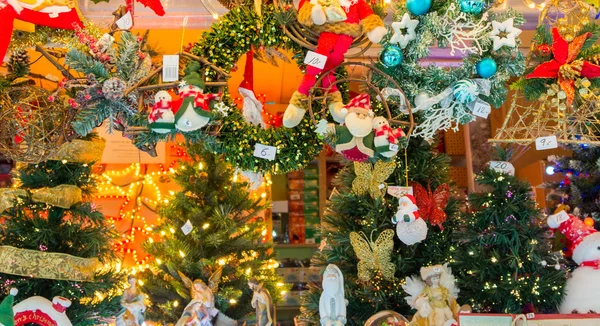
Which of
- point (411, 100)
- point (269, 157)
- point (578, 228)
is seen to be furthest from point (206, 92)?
point (578, 228)

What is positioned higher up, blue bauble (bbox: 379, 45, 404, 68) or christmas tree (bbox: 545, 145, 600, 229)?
blue bauble (bbox: 379, 45, 404, 68)

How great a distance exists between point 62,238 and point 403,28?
1.44 meters

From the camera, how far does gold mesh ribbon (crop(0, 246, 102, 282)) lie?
7.44 ft

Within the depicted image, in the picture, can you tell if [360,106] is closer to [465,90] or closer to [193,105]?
[465,90]

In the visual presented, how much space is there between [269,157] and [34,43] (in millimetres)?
925

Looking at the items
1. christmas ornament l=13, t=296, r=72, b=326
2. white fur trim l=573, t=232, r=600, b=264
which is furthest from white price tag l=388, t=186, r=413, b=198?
christmas ornament l=13, t=296, r=72, b=326

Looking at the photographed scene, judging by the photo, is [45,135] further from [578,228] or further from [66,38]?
[578,228]

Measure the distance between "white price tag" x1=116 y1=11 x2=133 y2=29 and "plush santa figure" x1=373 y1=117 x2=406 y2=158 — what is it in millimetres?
848

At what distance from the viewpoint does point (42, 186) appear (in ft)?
8.03

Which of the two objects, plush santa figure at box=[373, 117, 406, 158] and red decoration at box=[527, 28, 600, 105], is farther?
red decoration at box=[527, 28, 600, 105]

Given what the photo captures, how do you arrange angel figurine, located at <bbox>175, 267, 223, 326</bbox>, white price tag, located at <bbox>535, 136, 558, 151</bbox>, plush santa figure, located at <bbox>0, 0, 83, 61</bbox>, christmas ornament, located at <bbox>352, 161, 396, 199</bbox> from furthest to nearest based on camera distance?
christmas ornament, located at <bbox>352, 161, 396, 199</bbox>
angel figurine, located at <bbox>175, 267, 223, 326</bbox>
white price tag, located at <bbox>535, 136, 558, 151</bbox>
plush santa figure, located at <bbox>0, 0, 83, 61</bbox>

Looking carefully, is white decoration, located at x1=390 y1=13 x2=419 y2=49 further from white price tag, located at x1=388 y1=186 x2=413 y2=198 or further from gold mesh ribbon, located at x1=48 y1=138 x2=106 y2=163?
gold mesh ribbon, located at x1=48 y1=138 x2=106 y2=163

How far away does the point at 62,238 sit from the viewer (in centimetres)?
242

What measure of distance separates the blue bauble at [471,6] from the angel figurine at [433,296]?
0.92 metres
